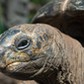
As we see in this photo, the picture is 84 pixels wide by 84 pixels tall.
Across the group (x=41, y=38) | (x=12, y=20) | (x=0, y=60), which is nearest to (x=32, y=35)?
(x=41, y=38)

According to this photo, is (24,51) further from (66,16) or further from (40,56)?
(66,16)

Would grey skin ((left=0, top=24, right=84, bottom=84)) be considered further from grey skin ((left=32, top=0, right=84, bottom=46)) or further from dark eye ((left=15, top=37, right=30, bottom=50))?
grey skin ((left=32, top=0, right=84, bottom=46))

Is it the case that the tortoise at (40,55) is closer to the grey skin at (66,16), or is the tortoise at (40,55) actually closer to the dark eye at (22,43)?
the dark eye at (22,43)

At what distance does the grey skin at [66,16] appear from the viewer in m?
2.68

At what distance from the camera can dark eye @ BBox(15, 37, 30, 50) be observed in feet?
7.22

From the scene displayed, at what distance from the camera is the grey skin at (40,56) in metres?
2.20

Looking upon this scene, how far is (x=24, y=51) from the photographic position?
2.21 meters

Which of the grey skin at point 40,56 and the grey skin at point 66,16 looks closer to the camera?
the grey skin at point 40,56

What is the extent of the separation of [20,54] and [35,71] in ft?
0.42

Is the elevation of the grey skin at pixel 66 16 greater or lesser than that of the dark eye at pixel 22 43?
lesser

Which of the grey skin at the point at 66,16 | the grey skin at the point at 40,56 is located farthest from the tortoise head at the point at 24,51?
the grey skin at the point at 66,16

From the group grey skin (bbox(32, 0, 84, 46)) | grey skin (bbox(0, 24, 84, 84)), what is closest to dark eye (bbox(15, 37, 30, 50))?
grey skin (bbox(0, 24, 84, 84))

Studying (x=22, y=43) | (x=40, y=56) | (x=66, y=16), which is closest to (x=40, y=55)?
(x=40, y=56)

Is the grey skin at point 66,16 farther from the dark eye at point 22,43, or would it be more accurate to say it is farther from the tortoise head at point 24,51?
the dark eye at point 22,43
